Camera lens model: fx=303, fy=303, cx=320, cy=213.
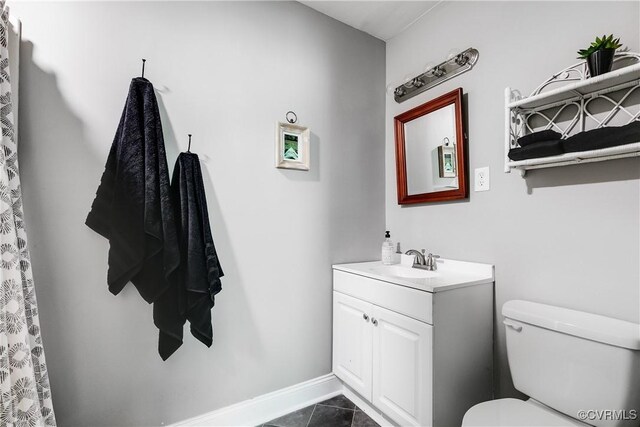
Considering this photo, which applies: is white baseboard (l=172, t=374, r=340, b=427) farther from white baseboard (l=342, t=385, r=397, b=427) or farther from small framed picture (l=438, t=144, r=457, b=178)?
small framed picture (l=438, t=144, r=457, b=178)

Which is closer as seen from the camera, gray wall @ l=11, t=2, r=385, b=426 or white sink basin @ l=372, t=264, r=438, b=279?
gray wall @ l=11, t=2, r=385, b=426

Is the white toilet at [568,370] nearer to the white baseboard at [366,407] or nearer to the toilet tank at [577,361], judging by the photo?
the toilet tank at [577,361]

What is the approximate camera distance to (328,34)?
2020 millimetres

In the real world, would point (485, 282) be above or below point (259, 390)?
above

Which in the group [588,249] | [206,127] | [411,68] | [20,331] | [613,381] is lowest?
[613,381]

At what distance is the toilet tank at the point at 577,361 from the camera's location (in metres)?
1.00

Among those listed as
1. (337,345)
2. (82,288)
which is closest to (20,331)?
(82,288)

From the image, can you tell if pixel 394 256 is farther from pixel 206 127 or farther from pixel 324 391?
pixel 206 127

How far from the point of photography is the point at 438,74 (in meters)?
1.83

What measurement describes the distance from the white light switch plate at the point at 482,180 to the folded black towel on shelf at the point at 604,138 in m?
0.45

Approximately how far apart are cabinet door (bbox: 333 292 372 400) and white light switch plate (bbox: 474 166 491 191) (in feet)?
2.89

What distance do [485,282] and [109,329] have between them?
5.89 ft

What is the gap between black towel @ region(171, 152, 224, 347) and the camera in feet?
4.58

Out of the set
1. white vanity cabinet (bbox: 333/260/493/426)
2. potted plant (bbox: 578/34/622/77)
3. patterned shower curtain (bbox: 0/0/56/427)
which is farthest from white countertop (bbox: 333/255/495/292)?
patterned shower curtain (bbox: 0/0/56/427)
